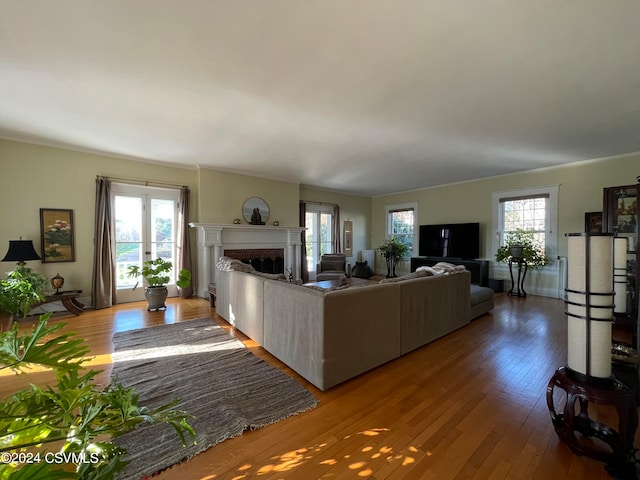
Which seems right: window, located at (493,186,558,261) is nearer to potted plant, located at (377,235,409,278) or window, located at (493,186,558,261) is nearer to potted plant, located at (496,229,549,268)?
potted plant, located at (496,229,549,268)

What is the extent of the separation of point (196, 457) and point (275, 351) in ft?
3.80

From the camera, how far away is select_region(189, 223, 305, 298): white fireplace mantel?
5211 millimetres

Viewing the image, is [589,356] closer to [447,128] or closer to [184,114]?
[447,128]

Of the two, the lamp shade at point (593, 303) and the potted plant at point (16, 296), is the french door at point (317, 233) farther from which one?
the lamp shade at point (593, 303)

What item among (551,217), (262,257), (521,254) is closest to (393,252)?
(521,254)

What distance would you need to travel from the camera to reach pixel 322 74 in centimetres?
226

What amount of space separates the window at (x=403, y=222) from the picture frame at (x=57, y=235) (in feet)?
24.2

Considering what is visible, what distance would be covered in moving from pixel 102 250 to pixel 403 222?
7.17 metres

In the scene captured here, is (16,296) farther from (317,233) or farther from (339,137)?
(317,233)

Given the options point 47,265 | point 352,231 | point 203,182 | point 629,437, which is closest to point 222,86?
point 203,182

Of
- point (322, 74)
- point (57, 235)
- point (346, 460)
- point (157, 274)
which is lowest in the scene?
point (346, 460)

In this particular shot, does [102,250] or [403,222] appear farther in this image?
[403,222]

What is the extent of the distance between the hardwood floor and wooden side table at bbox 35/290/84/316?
5.64 ft

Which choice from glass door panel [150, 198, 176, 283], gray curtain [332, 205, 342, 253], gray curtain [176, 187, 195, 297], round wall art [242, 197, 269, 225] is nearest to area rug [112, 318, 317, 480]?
gray curtain [176, 187, 195, 297]
